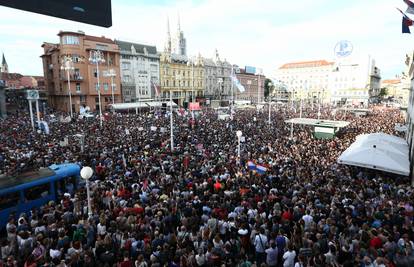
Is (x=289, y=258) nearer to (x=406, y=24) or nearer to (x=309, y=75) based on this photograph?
(x=406, y=24)

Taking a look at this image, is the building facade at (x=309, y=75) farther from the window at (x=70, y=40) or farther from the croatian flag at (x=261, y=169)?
the croatian flag at (x=261, y=169)

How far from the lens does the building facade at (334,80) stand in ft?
314

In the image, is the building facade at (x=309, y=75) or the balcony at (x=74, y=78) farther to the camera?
the building facade at (x=309, y=75)

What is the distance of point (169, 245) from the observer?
715 cm

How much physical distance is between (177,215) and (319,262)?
14.6 ft

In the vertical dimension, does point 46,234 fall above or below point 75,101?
below

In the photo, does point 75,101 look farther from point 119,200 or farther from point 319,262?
point 319,262

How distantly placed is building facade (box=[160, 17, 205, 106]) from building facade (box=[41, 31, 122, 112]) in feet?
56.5

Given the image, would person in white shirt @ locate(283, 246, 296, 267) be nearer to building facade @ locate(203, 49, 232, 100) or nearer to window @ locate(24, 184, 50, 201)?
window @ locate(24, 184, 50, 201)

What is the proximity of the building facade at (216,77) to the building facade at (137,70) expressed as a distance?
22667 millimetres

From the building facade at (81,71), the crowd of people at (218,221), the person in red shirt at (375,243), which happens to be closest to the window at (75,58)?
the building facade at (81,71)

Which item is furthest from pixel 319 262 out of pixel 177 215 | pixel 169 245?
pixel 177 215

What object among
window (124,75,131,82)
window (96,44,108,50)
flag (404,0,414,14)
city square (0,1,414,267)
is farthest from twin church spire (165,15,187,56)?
flag (404,0,414,14)

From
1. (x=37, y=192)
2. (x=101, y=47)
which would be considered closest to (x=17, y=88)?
(x=101, y=47)
